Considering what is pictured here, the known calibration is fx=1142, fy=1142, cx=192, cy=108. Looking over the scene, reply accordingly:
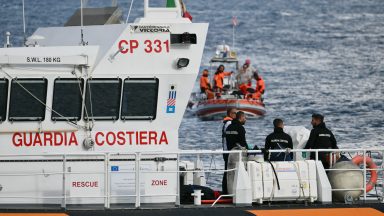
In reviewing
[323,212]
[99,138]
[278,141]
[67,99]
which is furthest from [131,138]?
[323,212]

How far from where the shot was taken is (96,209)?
17453 millimetres

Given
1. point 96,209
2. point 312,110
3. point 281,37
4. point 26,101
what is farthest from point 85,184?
point 281,37

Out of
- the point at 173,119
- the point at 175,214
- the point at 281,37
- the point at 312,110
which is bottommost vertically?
the point at 175,214

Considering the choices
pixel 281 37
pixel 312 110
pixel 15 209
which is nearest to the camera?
pixel 15 209

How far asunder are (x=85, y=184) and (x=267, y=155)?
290 centimetres

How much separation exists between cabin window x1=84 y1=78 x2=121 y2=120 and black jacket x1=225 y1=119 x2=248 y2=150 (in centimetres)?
195

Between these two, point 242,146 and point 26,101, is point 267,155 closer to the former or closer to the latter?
point 242,146

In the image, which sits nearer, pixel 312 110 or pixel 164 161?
pixel 164 161

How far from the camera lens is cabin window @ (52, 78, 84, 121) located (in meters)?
17.6

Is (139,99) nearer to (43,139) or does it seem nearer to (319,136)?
(43,139)

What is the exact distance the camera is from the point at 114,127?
17859 millimetres

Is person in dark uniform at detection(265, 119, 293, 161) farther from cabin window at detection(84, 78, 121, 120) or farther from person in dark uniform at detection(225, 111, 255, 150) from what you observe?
cabin window at detection(84, 78, 121, 120)

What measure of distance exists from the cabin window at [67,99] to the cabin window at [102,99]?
12cm

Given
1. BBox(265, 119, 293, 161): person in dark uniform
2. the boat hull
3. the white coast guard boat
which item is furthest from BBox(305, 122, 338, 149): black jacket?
the boat hull
